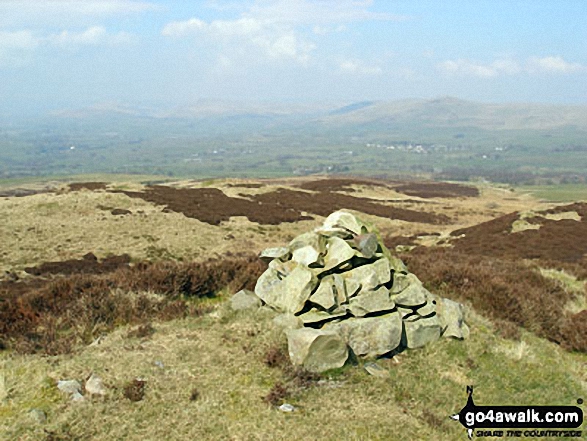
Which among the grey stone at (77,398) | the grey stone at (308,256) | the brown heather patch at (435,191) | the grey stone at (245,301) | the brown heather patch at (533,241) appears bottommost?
the brown heather patch at (435,191)

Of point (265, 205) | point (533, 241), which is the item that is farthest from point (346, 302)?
point (265, 205)

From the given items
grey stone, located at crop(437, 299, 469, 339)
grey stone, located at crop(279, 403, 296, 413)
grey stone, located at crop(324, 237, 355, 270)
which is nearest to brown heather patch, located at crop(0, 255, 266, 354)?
grey stone, located at crop(324, 237, 355, 270)

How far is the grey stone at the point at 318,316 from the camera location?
450 inches

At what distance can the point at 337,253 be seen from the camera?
1275cm

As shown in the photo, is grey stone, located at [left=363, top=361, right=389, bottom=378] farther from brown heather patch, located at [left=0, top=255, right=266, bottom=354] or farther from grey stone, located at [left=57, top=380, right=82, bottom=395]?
grey stone, located at [left=57, top=380, right=82, bottom=395]

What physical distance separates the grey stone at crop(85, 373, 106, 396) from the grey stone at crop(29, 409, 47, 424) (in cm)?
89

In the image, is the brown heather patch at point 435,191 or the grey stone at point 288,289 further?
the brown heather patch at point 435,191

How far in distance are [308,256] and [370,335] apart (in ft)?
9.51

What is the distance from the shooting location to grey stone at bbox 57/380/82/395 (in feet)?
28.1

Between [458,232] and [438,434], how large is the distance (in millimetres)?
37611

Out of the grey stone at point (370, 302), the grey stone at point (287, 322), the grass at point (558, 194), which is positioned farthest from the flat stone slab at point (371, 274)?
the grass at point (558, 194)

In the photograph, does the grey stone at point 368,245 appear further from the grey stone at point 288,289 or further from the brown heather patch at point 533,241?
the brown heather patch at point 533,241

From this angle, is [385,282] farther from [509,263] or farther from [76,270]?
[76,270]

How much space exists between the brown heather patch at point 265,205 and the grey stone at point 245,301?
29.5 metres
